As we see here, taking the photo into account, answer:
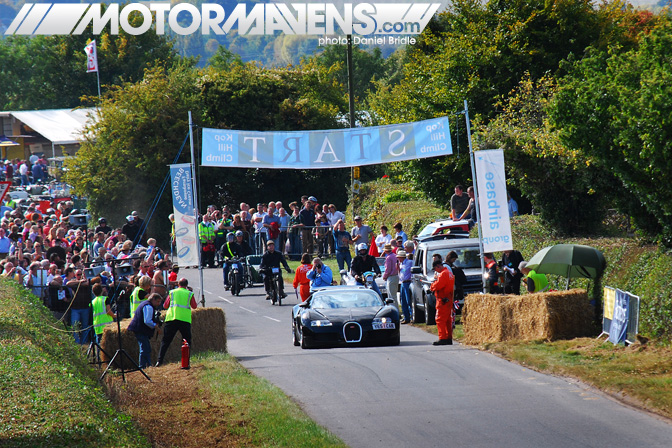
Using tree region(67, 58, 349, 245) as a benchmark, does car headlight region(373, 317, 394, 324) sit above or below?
below

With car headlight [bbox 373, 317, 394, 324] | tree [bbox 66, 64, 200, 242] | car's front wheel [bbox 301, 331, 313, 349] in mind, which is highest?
tree [bbox 66, 64, 200, 242]

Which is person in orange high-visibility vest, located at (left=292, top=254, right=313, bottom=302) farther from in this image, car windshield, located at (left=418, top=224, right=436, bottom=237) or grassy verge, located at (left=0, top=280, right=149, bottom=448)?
grassy verge, located at (left=0, top=280, right=149, bottom=448)

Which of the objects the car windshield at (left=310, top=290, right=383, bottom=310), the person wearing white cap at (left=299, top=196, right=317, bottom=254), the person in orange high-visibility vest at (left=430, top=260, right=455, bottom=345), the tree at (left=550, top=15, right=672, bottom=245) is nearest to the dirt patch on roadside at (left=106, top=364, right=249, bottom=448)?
the car windshield at (left=310, top=290, right=383, bottom=310)

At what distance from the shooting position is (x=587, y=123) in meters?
16.1

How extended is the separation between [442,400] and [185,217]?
10.5 meters

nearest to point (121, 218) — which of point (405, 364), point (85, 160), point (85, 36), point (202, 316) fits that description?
point (85, 160)

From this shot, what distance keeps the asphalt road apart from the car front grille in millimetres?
238

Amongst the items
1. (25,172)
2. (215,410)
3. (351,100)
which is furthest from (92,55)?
(215,410)

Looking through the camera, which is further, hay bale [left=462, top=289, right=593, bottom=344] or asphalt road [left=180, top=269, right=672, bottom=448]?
hay bale [left=462, top=289, right=593, bottom=344]

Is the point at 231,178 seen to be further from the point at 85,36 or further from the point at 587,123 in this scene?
the point at 85,36

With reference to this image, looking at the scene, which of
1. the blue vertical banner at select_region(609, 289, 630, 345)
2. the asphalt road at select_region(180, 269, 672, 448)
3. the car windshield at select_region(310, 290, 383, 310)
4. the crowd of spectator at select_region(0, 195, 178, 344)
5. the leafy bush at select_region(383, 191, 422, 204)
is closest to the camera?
A: the asphalt road at select_region(180, 269, 672, 448)

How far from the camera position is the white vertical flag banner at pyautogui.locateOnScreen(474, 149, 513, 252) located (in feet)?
60.3

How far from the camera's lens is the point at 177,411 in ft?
39.6

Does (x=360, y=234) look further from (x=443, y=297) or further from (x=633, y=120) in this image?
(x=633, y=120)
